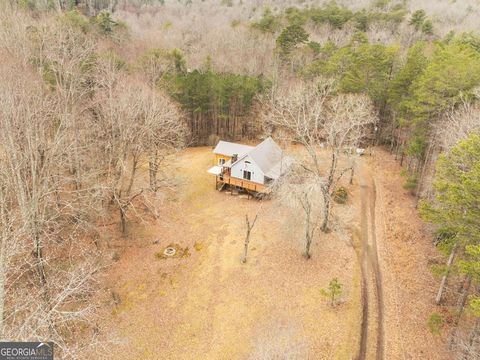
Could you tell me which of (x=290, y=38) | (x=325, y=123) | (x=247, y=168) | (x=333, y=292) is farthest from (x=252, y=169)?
(x=290, y=38)

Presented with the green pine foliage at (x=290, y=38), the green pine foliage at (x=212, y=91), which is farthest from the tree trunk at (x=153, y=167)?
the green pine foliage at (x=290, y=38)

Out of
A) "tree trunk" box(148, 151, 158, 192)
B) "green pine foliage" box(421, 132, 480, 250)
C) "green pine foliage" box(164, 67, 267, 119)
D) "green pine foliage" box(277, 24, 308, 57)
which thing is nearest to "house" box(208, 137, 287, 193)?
"tree trunk" box(148, 151, 158, 192)

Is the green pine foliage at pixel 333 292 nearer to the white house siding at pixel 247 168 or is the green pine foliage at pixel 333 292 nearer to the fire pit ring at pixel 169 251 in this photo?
the fire pit ring at pixel 169 251

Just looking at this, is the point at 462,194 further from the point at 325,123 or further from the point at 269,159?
the point at 269,159

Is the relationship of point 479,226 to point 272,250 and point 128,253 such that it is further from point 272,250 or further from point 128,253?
point 128,253

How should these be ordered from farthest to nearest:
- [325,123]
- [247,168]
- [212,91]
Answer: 1. [212,91]
2. [247,168]
3. [325,123]

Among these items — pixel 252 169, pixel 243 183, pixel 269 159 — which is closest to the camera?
pixel 252 169
